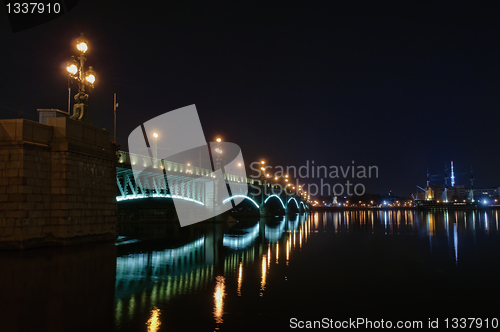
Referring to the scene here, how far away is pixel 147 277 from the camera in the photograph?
1232cm

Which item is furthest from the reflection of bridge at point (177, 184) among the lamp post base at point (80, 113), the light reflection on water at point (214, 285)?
the light reflection on water at point (214, 285)

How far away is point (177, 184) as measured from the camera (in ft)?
139

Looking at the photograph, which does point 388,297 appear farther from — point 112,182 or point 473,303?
point 112,182

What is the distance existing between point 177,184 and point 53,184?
24.1 metres

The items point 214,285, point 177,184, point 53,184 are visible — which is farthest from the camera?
point 177,184

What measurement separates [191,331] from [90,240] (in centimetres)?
1464

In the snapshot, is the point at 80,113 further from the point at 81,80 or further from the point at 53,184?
the point at 53,184

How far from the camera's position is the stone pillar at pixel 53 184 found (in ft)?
54.9

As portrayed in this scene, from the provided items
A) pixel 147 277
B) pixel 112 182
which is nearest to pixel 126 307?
pixel 147 277

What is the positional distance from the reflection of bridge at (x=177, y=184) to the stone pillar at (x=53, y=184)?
4.14 metres

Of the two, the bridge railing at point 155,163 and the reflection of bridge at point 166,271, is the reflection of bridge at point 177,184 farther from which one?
the reflection of bridge at point 166,271

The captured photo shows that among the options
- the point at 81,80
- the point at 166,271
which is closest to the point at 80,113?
the point at 81,80

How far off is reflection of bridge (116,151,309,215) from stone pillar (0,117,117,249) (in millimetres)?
4143

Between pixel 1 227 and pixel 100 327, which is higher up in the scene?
pixel 1 227
